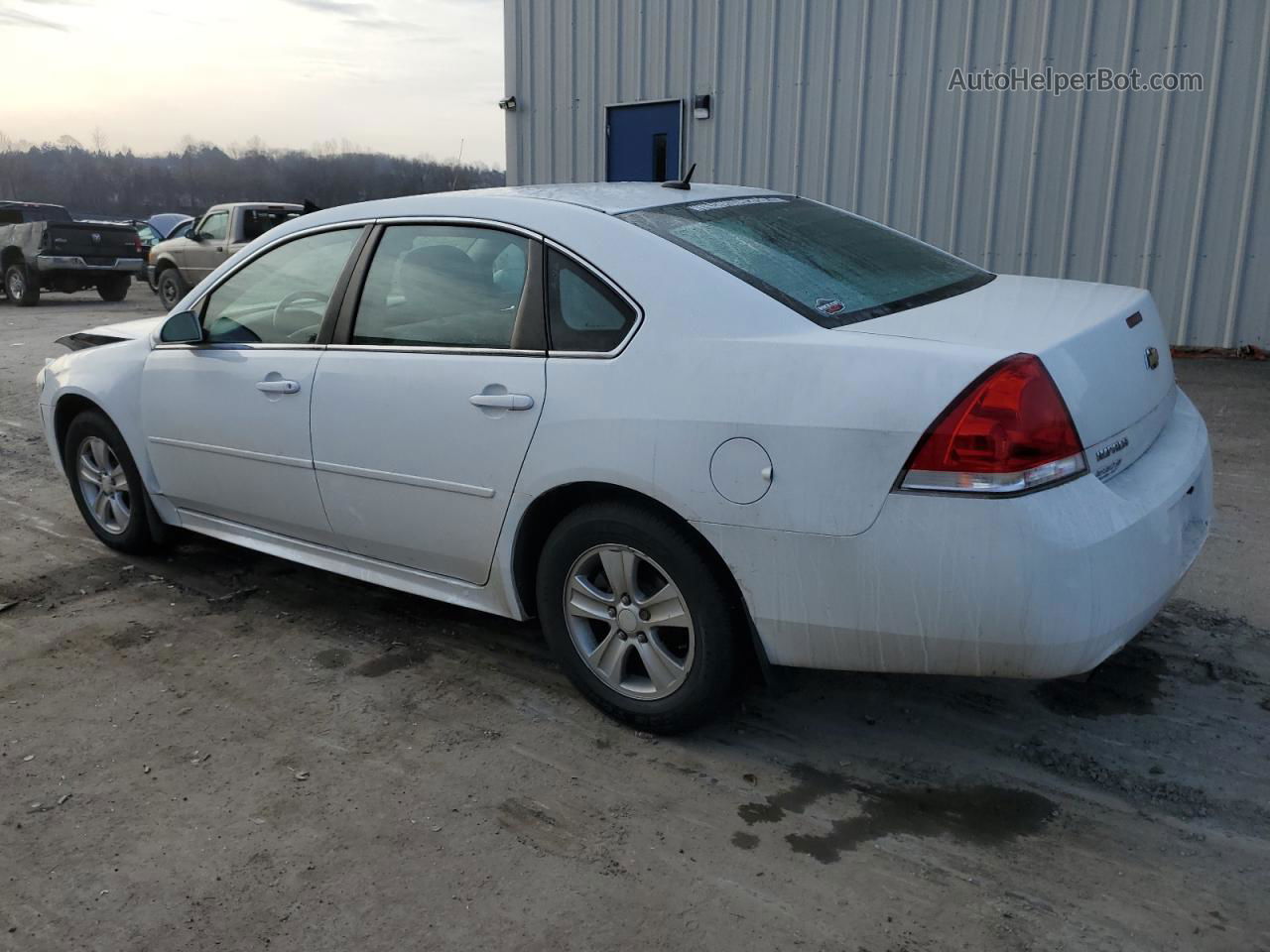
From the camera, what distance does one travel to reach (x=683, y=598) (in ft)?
9.52

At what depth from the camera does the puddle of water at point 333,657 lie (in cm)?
367

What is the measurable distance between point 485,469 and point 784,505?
0.98 metres

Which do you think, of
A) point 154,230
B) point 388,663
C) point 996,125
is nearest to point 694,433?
point 388,663

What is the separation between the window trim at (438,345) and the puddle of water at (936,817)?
150cm

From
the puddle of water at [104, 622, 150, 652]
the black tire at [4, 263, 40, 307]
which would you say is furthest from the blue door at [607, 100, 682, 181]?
the black tire at [4, 263, 40, 307]

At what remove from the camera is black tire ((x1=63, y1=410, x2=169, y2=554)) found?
4.52 m

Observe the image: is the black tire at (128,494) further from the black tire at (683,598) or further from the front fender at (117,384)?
the black tire at (683,598)

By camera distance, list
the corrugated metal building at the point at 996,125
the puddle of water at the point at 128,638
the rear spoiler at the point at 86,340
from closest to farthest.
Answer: the puddle of water at the point at 128,638 < the rear spoiler at the point at 86,340 < the corrugated metal building at the point at 996,125

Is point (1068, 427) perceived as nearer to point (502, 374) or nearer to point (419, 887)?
point (502, 374)

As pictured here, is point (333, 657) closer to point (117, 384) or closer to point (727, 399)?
point (117, 384)

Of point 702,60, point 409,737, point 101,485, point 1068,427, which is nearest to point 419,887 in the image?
point 409,737

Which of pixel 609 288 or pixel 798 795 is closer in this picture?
pixel 798 795

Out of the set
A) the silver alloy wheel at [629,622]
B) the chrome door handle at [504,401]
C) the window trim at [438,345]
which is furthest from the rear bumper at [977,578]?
the window trim at [438,345]

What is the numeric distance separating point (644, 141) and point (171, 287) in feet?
28.8
